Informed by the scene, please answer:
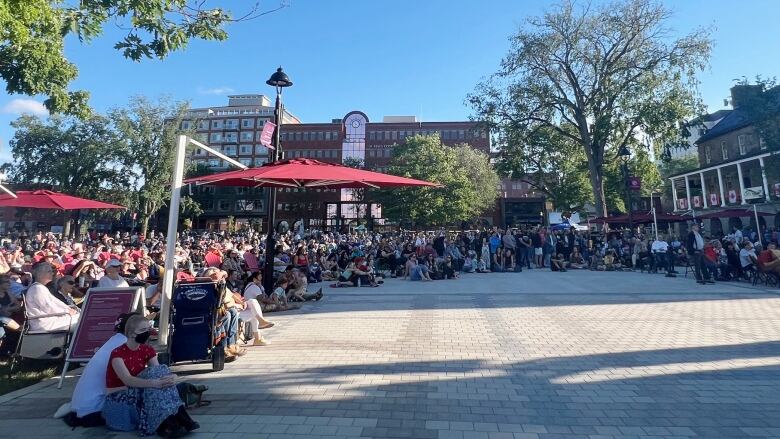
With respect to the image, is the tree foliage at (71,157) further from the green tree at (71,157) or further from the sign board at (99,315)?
the sign board at (99,315)

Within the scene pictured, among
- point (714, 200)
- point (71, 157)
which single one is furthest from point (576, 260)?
point (71, 157)

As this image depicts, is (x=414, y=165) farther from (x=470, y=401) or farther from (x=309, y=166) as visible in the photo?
(x=470, y=401)

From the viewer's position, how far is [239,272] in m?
12.9

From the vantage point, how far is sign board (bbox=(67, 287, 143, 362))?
193 inches

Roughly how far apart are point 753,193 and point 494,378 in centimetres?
4309

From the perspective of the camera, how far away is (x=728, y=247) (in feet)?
44.9

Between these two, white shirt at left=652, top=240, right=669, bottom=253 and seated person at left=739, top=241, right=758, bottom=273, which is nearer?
seated person at left=739, top=241, right=758, bottom=273

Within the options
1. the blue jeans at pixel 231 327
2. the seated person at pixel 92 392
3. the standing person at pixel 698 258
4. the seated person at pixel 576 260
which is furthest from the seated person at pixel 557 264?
the seated person at pixel 92 392

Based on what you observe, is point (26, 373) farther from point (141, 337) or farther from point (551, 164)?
point (551, 164)

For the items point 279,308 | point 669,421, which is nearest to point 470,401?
point 669,421

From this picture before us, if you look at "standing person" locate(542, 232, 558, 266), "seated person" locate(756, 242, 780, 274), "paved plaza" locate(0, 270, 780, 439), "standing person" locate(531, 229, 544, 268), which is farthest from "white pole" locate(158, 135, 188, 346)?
"standing person" locate(542, 232, 558, 266)

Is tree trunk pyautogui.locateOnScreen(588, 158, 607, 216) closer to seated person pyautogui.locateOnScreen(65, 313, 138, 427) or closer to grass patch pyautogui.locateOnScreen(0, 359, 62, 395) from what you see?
grass patch pyautogui.locateOnScreen(0, 359, 62, 395)

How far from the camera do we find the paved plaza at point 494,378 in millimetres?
3564

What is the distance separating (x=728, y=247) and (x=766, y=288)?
233cm
